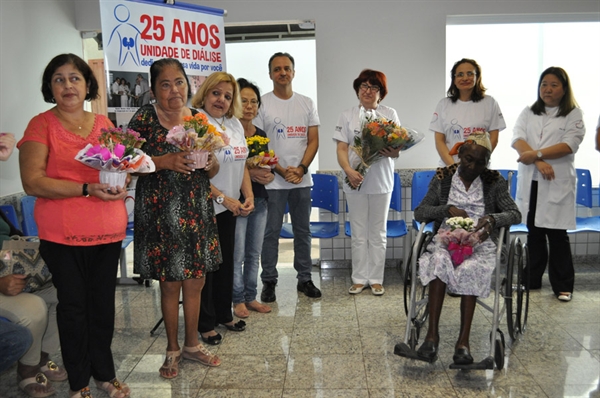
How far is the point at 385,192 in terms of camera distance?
14.5 feet

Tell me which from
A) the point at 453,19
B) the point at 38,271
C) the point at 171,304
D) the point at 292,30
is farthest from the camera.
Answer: the point at 292,30

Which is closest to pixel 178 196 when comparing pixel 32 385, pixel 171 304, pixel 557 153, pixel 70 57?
pixel 171 304

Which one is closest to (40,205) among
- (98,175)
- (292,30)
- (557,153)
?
(98,175)

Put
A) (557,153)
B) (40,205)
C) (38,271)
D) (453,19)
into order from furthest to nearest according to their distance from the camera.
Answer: (453,19)
(557,153)
(38,271)
(40,205)

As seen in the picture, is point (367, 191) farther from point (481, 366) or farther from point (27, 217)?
point (27, 217)

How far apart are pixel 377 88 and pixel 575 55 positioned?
248cm

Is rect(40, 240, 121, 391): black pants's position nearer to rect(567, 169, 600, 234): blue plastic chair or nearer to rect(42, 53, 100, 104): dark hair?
rect(42, 53, 100, 104): dark hair

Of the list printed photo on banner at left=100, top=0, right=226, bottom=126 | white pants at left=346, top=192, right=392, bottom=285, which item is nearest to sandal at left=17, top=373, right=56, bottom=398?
printed photo on banner at left=100, top=0, right=226, bottom=126

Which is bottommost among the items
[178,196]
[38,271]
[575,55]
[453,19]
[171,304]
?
[171,304]

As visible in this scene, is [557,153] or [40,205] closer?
[40,205]

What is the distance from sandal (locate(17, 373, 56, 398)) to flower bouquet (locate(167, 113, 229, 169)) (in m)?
1.41

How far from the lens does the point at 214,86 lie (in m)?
3.27

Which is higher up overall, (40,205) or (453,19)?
(453,19)

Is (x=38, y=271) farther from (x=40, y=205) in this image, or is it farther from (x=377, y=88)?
(x=377, y=88)
